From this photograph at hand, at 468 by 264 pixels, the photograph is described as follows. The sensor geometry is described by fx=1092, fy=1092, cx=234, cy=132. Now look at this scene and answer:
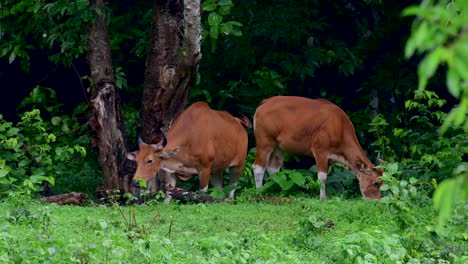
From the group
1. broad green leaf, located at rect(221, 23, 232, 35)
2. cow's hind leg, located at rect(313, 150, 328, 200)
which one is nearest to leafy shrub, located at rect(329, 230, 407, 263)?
broad green leaf, located at rect(221, 23, 232, 35)

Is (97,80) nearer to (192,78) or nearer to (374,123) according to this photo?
(192,78)

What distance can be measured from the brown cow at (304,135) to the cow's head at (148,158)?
63.5 inches

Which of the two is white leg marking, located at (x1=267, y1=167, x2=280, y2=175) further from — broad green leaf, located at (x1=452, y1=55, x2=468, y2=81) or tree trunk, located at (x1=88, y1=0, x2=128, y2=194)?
broad green leaf, located at (x1=452, y1=55, x2=468, y2=81)


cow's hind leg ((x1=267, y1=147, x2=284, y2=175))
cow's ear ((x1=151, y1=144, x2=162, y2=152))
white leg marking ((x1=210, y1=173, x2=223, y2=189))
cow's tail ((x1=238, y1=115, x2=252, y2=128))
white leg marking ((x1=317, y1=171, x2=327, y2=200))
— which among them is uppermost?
cow's ear ((x1=151, y1=144, x2=162, y2=152))

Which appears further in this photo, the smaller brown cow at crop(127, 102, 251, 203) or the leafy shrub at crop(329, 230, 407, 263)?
the smaller brown cow at crop(127, 102, 251, 203)

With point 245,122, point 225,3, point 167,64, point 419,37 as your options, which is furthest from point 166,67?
point 419,37

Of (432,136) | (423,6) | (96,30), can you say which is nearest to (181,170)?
(96,30)

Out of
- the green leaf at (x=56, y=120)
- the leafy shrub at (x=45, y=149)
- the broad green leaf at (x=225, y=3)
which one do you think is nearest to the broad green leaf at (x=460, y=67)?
the leafy shrub at (x=45, y=149)

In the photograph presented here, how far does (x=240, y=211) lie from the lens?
10914 mm

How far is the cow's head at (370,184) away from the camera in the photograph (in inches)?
507

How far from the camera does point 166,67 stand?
1229 centimetres

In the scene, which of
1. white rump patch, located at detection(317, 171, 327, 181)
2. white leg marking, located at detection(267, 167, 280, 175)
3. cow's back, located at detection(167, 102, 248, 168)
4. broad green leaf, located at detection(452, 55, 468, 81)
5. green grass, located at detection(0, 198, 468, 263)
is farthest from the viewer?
white leg marking, located at detection(267, 167, 280, 175)

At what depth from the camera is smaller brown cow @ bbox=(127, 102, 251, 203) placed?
12.3m

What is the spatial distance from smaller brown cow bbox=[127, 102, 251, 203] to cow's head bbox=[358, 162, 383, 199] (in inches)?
59.7
